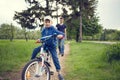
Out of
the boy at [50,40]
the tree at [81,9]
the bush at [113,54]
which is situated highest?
the tree at [81,9]

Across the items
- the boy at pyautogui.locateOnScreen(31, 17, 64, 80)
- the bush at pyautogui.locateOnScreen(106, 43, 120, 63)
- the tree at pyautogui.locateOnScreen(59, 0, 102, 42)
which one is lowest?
the bush at pyautogui.locateOnScreen(106, 43, 120, 63)

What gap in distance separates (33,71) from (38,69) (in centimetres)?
16

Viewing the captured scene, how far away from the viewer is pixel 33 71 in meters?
7.50

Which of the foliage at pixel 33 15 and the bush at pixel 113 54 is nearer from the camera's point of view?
the bush at pixel 113 54

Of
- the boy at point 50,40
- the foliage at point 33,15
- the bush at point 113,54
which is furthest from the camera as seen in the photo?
the foliage at point 33,15

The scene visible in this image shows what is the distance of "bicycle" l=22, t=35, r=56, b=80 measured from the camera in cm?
726

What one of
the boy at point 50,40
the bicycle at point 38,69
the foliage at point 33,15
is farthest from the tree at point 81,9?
the bicycle at point 38,69

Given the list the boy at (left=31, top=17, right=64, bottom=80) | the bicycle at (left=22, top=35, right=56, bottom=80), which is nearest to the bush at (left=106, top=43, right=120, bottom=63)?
the boy at (left=31, top=17, right=64, bottom=80)

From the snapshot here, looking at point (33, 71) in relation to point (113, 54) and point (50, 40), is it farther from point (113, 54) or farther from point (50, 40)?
point (113, 54)

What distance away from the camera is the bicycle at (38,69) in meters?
7.26

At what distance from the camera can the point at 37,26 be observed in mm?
46719

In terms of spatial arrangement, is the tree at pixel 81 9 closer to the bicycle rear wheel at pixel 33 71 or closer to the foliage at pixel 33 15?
the foliage at pixel 33 15

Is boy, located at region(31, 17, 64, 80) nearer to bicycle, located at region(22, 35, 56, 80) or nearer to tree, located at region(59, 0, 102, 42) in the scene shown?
bicycle, located at region(22, 35, 56, 80)

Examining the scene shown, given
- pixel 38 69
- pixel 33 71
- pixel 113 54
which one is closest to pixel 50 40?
pixel 38 69
